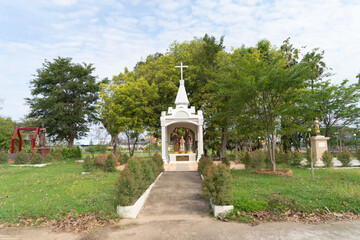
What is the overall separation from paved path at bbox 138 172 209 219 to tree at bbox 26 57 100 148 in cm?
2488

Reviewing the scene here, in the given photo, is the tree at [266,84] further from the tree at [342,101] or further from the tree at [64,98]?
the tree at [64,98]

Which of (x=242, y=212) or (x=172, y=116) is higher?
(x=172, y=116)

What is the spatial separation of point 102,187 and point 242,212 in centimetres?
590

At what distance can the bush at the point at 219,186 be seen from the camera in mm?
6547

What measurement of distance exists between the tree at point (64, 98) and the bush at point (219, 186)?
2837 cm


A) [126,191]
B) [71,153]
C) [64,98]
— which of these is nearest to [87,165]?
[126,191]

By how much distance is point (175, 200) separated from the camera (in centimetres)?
823

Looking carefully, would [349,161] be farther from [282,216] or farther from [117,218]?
[117,218]

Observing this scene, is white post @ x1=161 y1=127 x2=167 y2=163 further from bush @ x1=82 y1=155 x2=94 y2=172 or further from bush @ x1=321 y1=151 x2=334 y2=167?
bush @ x1=321 y1=151 x2=334 y2=167

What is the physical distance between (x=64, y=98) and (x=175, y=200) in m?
29.9

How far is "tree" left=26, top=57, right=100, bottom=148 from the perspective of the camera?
1203 inches

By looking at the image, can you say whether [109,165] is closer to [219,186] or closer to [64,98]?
[219,186]

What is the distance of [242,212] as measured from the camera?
641 centimetres

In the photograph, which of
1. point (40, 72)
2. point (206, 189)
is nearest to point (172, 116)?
point (206, 189)
